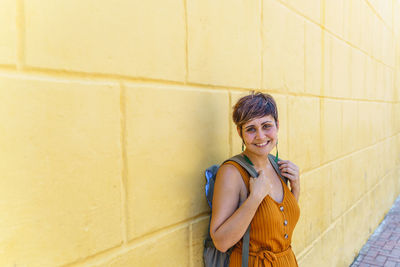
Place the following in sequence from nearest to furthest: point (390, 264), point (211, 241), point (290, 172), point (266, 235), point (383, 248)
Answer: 1. point (266, 235)
2. point (211, 241)
3. point (290, 172)
4. point (390, 264)
5. point (383, 248)

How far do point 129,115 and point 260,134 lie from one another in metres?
0.71

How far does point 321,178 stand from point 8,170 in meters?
3.12

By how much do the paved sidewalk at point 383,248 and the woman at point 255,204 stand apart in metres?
3.35

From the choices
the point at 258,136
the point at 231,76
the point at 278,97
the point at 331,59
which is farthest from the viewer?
the point at 331,59

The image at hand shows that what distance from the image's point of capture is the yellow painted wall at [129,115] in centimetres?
121

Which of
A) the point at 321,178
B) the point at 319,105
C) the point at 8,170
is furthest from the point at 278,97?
the point at 8,170

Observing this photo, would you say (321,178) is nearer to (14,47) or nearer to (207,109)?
(207,109)

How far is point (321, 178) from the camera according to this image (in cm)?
369

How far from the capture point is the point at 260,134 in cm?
192

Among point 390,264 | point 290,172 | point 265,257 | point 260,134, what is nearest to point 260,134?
point 260,134

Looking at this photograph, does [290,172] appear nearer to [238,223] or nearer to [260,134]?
[260,134]

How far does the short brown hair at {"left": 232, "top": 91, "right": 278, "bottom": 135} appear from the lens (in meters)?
1.91

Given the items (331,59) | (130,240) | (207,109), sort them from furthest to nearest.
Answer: (331,59), (207,109), (130,240)

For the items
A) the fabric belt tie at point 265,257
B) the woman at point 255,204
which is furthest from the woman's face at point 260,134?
the fabric belt tie at point 265,257
